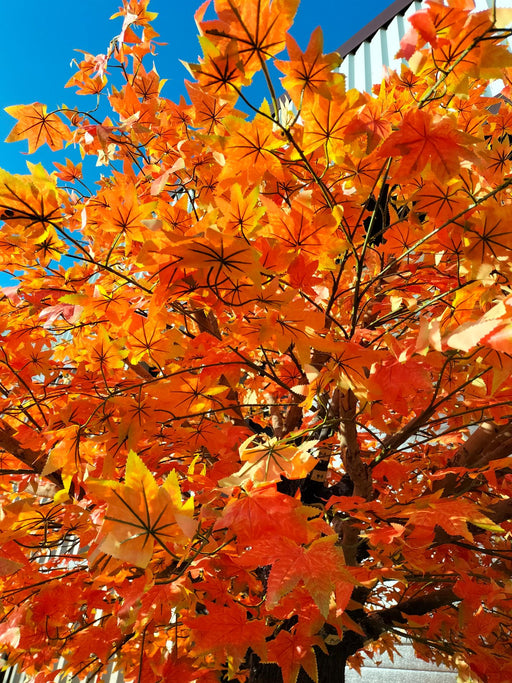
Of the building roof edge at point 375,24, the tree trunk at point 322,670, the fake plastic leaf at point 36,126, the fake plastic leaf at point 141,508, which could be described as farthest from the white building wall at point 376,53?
the fake plastic leaf at point 141,508

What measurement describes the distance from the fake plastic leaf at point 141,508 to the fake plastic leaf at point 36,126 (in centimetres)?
109

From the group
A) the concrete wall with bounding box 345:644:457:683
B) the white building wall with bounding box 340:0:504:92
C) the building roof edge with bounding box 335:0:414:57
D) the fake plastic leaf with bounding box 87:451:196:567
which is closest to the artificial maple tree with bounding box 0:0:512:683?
the fake plastic leaf with bounding box 87:451:196:567

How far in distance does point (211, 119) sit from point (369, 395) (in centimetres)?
79

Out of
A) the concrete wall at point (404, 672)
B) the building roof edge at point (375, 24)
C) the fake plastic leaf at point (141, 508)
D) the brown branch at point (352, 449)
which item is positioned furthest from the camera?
the building roof edge at point (375, 24)

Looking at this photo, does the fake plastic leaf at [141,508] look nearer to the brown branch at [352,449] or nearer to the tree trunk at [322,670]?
the brown branch at [352,449]

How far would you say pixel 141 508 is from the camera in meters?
0.54

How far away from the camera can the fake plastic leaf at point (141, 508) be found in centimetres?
53

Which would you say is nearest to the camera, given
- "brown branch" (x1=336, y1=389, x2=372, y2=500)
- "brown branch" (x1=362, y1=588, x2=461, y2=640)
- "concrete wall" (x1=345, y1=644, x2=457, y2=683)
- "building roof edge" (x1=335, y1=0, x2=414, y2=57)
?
"brown branch" (x1=336, y1=389, x2=372, y2=500)

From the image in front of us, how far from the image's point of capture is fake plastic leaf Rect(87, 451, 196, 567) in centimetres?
53

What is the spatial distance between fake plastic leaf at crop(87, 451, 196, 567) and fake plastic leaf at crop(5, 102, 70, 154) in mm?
1089

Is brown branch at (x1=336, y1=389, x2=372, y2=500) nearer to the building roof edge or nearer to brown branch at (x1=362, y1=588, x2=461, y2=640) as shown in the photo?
brown branch at (x1=362, y1=588, x2=461, y2=640)

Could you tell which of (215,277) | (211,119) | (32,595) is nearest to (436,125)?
(215,277)

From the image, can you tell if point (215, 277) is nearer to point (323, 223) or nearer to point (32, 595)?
point (323, 223)

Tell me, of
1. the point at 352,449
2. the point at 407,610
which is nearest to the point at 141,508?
the point at 352,449
